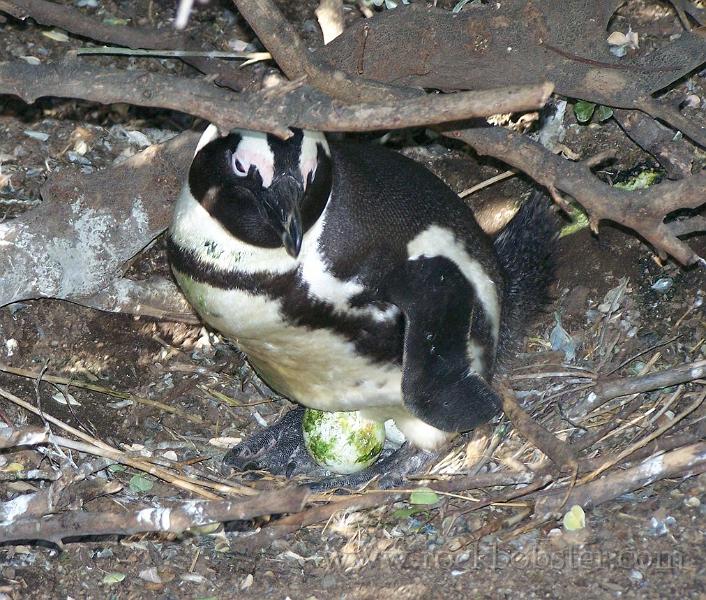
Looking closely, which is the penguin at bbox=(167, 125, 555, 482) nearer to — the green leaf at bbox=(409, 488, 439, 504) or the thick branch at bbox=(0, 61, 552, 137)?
the green leaf at bbox=(409, 488, 439, 504)

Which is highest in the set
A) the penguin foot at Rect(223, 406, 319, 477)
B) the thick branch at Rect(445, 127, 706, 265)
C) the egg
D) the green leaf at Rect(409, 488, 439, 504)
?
the thick branch at Rect(445, 127, 706, 265)

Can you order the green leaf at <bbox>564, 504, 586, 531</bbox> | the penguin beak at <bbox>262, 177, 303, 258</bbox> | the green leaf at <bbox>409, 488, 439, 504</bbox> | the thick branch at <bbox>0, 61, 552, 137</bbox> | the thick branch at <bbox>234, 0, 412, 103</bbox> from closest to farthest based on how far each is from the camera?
the thick branch at <bbox>0, 61, 552, 137</bbox>, the thick branch at <bbox>234, 0, 412, 103</bbox>, the penguin beak at <bbox>262, 177, 303, 258</bbox>, the green leaf at <bbox>564, 504, 586, 531</bbox>, the green leaf at <bbox>409, 488, 439, 504</bbox>

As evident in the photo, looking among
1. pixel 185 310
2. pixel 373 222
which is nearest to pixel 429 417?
pixel 373 222

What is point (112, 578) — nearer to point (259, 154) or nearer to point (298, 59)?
point (259, 154)

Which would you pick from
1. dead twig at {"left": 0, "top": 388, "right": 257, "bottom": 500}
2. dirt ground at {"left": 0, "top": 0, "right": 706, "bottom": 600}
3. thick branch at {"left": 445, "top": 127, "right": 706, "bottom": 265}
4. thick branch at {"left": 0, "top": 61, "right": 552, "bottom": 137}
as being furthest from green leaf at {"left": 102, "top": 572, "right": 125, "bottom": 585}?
thick branch at {"left": 445, "top": 127, "right": 706, "bottom": 265}

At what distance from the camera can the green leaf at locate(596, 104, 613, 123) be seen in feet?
12.4

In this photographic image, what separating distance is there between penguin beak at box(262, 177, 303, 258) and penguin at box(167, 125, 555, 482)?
0.01m

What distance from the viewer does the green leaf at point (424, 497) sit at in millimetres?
3078

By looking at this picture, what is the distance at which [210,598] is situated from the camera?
2.90m

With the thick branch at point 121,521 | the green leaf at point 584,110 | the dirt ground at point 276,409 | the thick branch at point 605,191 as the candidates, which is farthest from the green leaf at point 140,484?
the green leaf at point 584,110

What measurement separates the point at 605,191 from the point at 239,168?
1.00 m

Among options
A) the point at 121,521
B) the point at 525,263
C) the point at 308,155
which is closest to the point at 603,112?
the point at 525,263

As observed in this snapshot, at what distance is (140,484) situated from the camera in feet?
10.9

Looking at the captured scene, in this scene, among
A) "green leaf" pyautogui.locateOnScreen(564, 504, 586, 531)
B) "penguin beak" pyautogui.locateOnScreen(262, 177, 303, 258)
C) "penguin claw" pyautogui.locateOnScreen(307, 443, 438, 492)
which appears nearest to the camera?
"penguin beak" pyautogui.locateOnScreen(262, 177, 303, 258)
